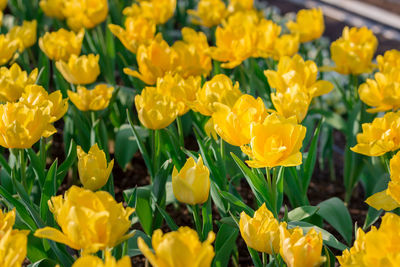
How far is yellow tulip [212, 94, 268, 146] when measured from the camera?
4.17 ft

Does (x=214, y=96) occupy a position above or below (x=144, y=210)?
above

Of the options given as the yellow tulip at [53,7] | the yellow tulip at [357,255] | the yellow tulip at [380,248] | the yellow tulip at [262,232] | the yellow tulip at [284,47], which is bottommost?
the yellow tulip at [53,7]

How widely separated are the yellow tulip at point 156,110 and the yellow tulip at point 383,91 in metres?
0.53

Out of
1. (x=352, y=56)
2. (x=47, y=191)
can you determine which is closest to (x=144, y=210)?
(x=47, y=191)

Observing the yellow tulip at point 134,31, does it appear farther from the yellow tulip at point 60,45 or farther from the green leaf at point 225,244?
the green leaf at point 225,244

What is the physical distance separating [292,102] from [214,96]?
19cm

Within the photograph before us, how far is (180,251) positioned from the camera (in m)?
0.89

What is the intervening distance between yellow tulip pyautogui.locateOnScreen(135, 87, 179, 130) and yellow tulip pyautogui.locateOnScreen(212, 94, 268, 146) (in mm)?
197

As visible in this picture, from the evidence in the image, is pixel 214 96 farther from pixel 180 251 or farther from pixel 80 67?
pixel 180 251

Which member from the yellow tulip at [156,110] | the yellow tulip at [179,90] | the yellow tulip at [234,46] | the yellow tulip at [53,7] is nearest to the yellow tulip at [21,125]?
the yellow tulip at [156,110]

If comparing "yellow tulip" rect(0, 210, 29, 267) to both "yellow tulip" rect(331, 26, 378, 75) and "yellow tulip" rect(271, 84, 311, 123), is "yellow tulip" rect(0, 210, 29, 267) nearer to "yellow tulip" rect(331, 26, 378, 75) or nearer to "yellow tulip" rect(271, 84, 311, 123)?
"yellow tulip" rect(271, 84, 311, 123)

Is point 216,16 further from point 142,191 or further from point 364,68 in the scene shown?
point 142,191

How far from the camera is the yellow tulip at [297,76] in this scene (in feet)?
5.31

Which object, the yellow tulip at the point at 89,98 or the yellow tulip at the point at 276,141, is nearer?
the yellow tulip at the point at 276,141
